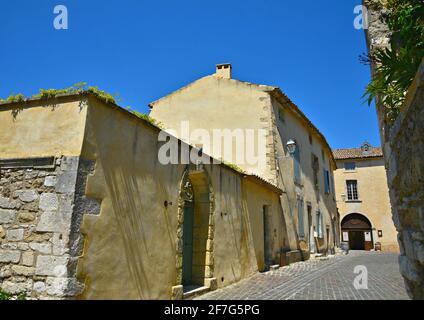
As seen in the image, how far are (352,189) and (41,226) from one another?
27.5 m

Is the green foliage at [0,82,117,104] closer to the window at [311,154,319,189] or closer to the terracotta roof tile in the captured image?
the window at [311,154,319,189]

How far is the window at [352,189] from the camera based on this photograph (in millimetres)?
27422

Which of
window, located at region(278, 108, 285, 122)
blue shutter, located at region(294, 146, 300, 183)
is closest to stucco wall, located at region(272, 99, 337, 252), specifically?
window, located at region(278, 108, 285, 122)

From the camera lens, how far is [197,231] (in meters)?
7.57

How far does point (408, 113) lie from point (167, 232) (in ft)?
14.2

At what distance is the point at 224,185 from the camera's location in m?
8.35

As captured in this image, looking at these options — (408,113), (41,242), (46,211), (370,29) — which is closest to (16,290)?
(41,242)

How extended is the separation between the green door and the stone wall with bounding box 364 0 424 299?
15.0 ft

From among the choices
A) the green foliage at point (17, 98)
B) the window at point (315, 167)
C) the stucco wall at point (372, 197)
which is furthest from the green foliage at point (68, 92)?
the stucco wall at point (372, 197)

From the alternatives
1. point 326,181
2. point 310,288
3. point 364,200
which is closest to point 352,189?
point 364,200

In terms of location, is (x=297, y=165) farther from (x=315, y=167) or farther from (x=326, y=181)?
(x=326, y=181)

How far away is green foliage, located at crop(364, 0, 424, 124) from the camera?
2.99 m

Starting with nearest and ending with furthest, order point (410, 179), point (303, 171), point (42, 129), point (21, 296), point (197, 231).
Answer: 1. point (410, 179)
2. point (21, 296)
3. point (42, 129)
4. point (197, 231)
5. point (303, 171)
